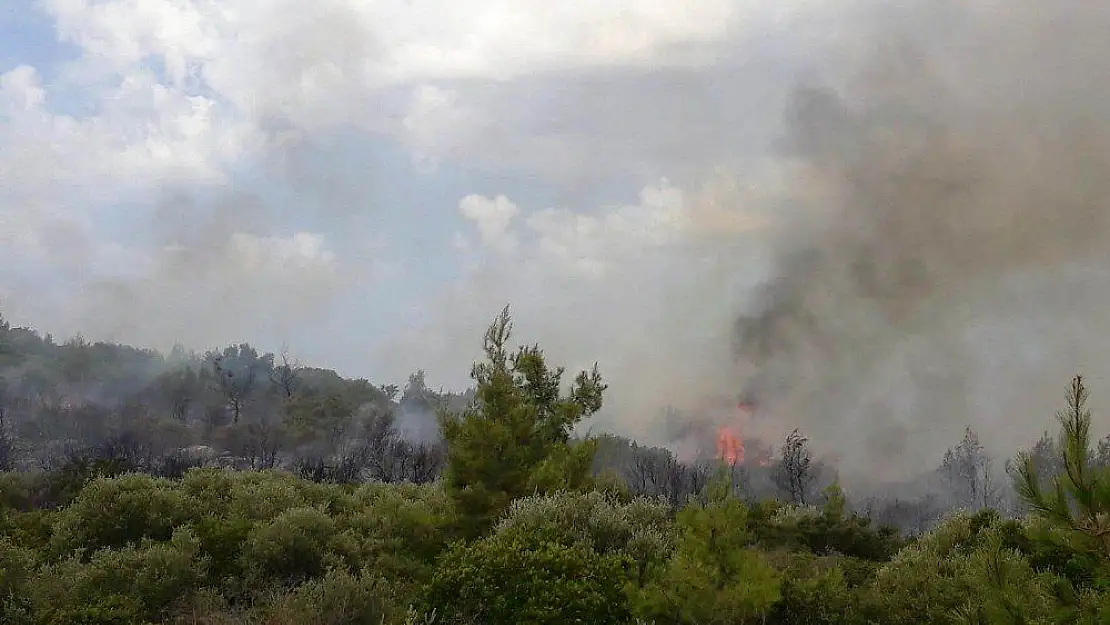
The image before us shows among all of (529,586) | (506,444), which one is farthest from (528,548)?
(506,444)

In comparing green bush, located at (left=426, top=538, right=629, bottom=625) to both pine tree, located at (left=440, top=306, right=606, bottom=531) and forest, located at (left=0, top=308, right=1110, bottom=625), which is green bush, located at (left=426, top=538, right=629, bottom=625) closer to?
forest, located at (left=0, top=308, right=1110, bottom=625)

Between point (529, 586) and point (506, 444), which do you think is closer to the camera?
point (529, 586)

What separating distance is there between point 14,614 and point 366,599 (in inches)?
232

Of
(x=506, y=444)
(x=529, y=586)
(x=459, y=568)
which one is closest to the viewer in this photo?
(x=529, y=586)

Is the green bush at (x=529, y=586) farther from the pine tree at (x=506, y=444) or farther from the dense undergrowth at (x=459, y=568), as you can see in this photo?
the pine tree at (x=506, y=444)

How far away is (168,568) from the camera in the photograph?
47.1ft

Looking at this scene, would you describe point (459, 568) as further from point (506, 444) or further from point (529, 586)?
point (506, 444)

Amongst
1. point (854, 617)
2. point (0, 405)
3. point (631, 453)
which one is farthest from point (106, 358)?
point (854, 617)

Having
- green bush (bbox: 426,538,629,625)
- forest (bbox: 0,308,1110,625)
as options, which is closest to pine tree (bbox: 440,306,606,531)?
forest (bbox: 0,308,1110,625)

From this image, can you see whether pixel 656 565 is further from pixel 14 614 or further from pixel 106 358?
pixel 106 358

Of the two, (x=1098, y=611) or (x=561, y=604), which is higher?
(x=1098, y=611)

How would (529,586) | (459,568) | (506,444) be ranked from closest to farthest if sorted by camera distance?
(529,586) < (459,568) < (506,444)

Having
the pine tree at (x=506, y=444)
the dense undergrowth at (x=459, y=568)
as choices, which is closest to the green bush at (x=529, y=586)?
the dense undergrowth at (x=459, y=568)

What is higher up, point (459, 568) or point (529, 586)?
point (459, 568)
